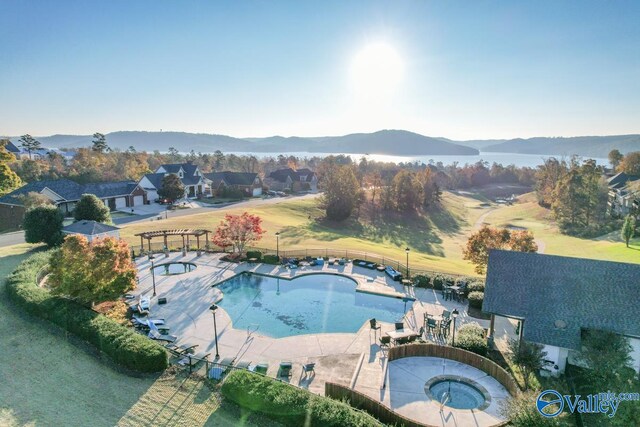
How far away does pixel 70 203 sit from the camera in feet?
180

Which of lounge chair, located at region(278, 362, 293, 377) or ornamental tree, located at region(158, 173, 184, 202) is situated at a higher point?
ornamental tree, located at region(158, 173, 184, 202)

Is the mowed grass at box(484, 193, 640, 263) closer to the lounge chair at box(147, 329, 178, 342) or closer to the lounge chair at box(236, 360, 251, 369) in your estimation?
the lounge chair at box(236, 360, 251, 369)

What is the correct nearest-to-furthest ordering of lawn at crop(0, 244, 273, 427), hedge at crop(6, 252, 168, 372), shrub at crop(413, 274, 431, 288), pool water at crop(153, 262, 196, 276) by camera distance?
1. lawn at crop(0, 244, 273, 427)
2. hedge at crop(6, 252, 168, 372)
3. shrub at crop(413, 274, 431, 288)
4. pool water at crop(153, 262, 196, 276)

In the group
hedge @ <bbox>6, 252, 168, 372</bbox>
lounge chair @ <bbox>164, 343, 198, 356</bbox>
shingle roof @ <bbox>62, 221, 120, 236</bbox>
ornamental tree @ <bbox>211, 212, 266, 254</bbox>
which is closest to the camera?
hedge @ <bbox>6, 252, 168, 372</bbox>

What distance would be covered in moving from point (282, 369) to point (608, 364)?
1319cm

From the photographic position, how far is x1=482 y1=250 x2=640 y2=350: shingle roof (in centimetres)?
1694

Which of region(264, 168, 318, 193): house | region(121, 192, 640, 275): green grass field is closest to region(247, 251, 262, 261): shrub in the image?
region(121, 192, 640, 275): green grass field

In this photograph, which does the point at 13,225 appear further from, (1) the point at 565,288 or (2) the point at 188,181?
(1) the point at 565,288

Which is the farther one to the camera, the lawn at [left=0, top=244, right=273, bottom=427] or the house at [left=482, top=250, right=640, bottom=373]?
the house at [left=482, top=250, right=640, bottom=373]

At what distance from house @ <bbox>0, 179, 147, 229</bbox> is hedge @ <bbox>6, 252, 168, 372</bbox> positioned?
75.0ft

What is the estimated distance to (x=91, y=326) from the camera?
57.7 feet

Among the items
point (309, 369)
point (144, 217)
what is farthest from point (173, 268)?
point (144, 217)

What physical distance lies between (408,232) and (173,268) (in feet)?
133

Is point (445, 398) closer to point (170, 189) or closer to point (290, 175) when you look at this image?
point (170, 189)
